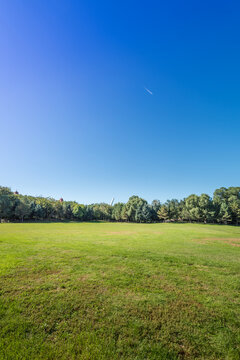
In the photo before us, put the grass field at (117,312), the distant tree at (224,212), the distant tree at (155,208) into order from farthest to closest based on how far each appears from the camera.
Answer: the distant tree at (155,208) < the distant tree at (224,212) < the grass field at (117,312)

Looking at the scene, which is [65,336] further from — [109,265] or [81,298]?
[109,265]

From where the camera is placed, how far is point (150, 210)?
85.7 m

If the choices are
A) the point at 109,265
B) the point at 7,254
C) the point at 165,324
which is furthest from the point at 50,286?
the point at 7,254

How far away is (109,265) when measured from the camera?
25.2 ft

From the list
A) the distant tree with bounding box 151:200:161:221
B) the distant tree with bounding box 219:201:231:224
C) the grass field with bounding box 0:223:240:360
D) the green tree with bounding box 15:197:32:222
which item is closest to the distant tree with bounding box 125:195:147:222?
the distant tree with bounding box 151:200:161:221

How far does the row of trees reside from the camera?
66938 millimetres

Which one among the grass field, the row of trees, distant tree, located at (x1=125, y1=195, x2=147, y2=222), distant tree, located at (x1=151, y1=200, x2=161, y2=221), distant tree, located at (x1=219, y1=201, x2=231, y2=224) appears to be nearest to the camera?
the grass field

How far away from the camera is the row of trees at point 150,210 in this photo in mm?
66938

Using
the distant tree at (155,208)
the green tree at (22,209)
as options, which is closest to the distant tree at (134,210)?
the distant tree at (155,208)

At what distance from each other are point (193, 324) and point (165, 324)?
758 millimetres

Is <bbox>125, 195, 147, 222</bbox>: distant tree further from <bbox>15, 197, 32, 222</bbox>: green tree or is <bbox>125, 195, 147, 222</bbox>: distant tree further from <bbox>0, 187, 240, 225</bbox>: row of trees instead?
<bbox>15, 197, 32, 222</bbox>: green tree

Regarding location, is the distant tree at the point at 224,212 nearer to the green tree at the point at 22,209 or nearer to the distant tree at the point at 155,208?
the distant tree at the point at 155,208

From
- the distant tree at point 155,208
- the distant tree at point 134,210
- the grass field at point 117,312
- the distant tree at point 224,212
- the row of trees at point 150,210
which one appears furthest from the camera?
the distant tree at point 155,208

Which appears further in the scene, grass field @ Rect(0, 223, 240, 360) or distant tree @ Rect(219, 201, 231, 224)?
distant tree @ Rect(219, 201, 231, 224)
